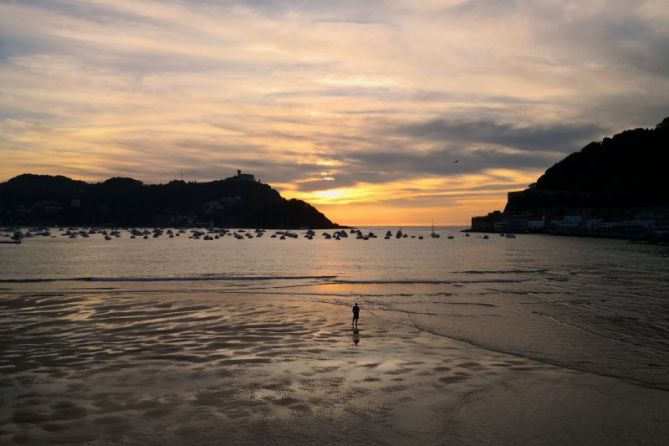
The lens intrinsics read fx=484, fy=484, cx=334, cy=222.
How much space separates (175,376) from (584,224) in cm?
20368

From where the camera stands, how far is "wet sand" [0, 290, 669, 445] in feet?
37.5

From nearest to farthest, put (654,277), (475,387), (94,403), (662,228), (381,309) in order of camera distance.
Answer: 1. (94,403)
2. (475,387)
3. (381,309)
4. (654,277)
5. (662,228)

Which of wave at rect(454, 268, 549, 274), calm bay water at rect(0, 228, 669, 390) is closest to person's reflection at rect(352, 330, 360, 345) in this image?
calm bay water at rect(0, 228, 669, 390)

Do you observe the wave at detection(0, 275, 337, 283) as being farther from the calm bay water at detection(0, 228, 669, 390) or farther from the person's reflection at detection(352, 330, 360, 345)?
the person's reflection at detection(352, 330, 360, 345)

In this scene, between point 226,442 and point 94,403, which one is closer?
point 226,442

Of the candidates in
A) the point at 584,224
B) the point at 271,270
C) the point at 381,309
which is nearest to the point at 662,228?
the point at 584,224

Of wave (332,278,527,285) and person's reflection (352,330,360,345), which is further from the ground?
person's reflection (352,330,360,345)

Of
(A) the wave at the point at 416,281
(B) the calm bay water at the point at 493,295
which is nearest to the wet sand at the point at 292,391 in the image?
(B) the calm bay water at the point at 493,295

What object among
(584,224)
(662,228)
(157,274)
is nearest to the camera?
(157,274)

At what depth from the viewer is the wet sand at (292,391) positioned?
11.4 meters

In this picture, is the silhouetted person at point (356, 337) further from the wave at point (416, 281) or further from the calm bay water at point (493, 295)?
the wave at point (416, 281)

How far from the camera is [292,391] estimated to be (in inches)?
559

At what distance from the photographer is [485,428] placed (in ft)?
38.8

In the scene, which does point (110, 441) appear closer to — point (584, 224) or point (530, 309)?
point (530, 309)
